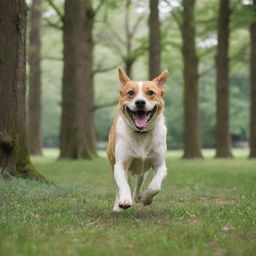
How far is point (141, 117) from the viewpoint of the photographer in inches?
239

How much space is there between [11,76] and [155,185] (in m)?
4.36

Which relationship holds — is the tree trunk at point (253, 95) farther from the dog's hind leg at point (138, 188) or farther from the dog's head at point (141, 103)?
the dog's head at point (141, 103)

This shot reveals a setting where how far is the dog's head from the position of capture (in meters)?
5.92

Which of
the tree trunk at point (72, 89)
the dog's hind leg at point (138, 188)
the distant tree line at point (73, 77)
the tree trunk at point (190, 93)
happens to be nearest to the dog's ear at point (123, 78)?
the dog's hind leg at point (138, 188)

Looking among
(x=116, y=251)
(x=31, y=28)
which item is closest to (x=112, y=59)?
(x=31, y=28)

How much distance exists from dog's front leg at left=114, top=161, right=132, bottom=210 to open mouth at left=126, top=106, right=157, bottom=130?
578 mm

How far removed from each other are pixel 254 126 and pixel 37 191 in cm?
1744

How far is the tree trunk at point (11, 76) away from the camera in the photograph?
938cm

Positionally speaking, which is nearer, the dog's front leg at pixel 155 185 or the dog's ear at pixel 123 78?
the dog's front leg at pixel 155 185

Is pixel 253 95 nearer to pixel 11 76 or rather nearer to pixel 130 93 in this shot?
pixel 11 76

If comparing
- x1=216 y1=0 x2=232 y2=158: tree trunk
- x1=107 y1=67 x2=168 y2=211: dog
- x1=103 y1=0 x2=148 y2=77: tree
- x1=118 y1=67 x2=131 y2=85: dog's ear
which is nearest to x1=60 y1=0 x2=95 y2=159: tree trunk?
x1=103 y1=0 x2=148 y2=77: tree

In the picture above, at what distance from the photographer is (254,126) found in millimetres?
24125

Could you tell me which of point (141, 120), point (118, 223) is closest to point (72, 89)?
point (141, 120)

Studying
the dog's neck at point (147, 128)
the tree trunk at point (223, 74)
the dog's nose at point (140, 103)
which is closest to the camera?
the dog's nose at point (140, 103)
